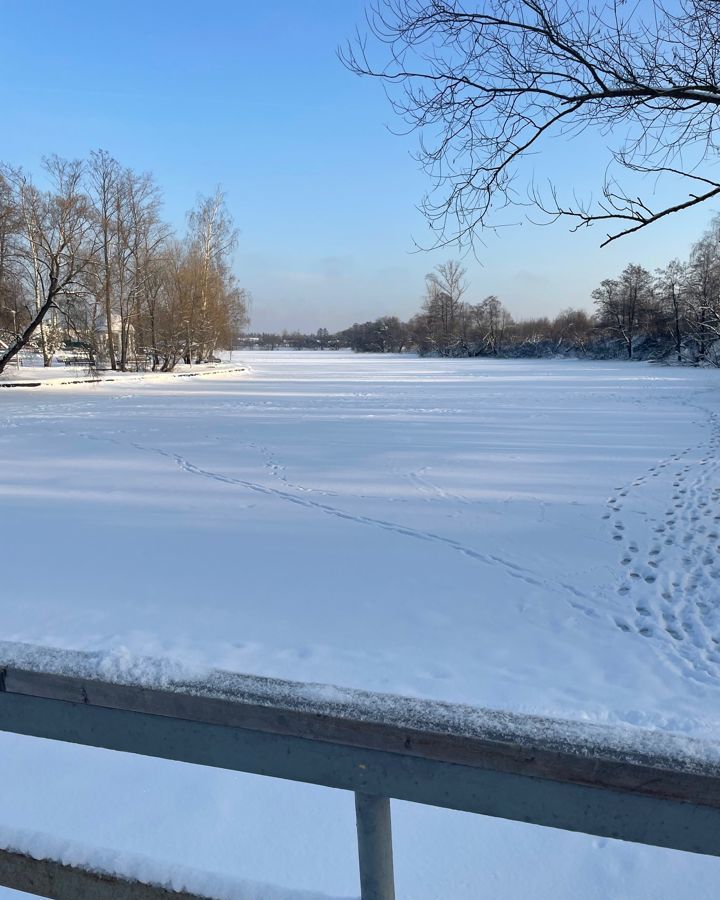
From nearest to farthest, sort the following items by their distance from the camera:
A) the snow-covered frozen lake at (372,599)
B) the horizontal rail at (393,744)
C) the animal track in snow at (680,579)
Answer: the horizontal rail at (393,744)
the snow-covered frozen lake at (372,599)
the animal track in snow at (680,579)

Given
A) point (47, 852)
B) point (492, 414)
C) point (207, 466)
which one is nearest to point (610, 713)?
point (47, 852)

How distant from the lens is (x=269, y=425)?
16.2 metres

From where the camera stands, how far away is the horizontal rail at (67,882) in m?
1.31

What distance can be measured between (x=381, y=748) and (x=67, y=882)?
78 centimetres

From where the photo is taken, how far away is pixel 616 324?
6850cm

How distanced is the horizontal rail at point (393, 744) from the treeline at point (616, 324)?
35837mm

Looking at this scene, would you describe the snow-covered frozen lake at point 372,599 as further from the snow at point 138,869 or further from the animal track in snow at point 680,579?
the snow at point 138,869

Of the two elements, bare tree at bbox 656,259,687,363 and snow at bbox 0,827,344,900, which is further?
bare tree at bbox 656,259,687,363

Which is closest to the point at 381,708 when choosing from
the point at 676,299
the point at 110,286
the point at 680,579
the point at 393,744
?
the point at 393,744

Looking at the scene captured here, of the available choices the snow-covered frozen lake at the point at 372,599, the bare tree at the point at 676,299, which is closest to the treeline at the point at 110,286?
the snow-covered frozen lake at the point at 372,599

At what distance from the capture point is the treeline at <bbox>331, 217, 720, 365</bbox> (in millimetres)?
50700

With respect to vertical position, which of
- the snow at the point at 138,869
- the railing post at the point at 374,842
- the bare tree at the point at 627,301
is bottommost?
the snow at the point at 138,869

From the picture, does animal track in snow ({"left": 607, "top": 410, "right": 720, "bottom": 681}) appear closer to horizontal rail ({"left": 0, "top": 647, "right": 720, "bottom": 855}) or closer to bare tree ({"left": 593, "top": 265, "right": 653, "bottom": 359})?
horizontal rail ({"left": 0, "top": 647, "right": 720, "bottom": 855})

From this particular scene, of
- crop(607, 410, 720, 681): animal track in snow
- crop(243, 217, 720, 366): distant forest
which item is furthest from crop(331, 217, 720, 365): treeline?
crop(607, 410, 720, 681): animal track in snow
